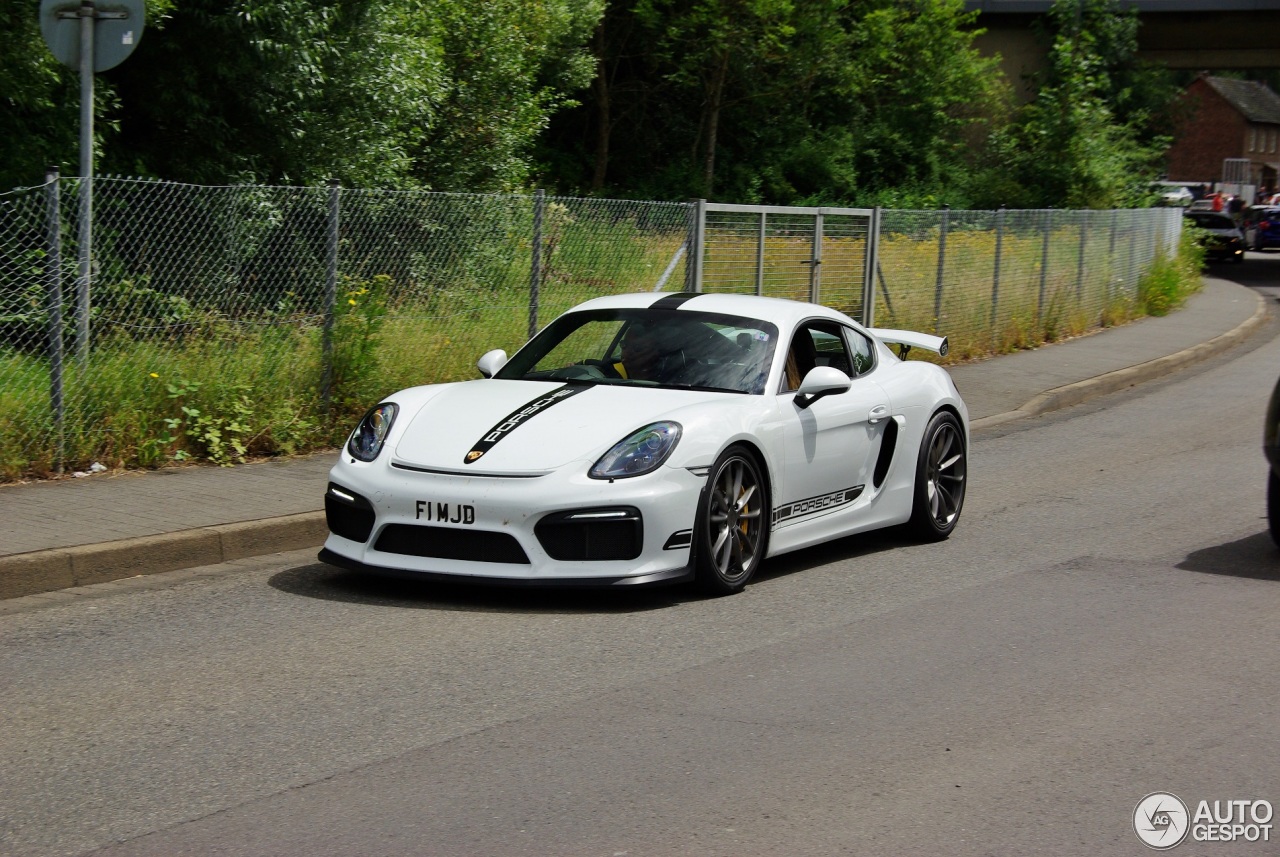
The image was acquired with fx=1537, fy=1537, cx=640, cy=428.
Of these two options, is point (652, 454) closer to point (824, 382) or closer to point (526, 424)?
point (526, 424)

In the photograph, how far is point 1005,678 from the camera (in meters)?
5.93

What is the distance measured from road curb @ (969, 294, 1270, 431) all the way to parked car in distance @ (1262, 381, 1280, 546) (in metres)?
5.37

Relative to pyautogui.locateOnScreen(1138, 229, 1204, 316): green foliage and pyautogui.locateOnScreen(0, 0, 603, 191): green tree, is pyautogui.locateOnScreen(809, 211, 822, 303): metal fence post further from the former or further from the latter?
pyautogui.locateOnScreen(1138, 229, 1204, 316): green foliage

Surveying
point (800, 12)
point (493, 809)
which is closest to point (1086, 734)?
point (493, 809)

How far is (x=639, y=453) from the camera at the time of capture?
22.7 ft

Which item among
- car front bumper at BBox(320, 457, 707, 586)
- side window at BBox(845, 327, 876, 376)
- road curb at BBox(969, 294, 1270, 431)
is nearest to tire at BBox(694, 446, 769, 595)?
car front bumper at BBox(320, 457, 707, 586)

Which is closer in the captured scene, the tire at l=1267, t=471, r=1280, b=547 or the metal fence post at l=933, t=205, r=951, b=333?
the tire at l=1267, t=471, r=1280, b=547

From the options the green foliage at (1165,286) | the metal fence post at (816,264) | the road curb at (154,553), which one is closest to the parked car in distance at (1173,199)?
the green foliage at (1165,286)

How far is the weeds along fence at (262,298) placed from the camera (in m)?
9.38

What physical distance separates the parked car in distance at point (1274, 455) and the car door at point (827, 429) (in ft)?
6.52

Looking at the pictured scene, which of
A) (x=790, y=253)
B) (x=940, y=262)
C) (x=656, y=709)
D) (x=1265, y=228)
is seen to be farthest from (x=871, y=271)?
(x=1265, y=228)

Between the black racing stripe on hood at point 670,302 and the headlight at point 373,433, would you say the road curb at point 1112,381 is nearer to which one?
the black racing stripe on hood at point 670,302

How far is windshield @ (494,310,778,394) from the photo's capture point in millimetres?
7840

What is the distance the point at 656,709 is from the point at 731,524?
1.96 metres
